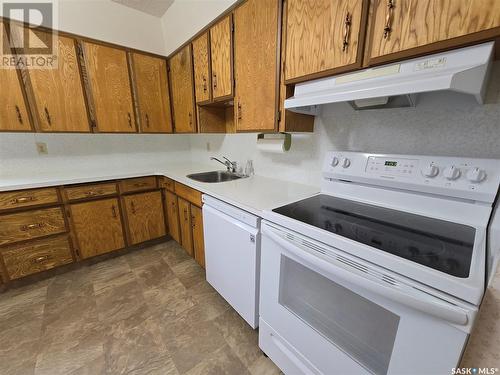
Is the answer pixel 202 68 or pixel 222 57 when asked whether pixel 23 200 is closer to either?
pixel 202 68

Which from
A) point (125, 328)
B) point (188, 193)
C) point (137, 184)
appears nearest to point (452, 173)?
point (188, 193)

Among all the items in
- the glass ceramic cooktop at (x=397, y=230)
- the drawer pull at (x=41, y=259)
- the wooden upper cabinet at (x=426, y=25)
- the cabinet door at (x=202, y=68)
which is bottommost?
the drawer pull at (x=41, y=259)

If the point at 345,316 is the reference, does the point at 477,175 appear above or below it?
above

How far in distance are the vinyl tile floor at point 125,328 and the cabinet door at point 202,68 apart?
169cm

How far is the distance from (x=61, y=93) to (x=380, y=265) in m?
2.67

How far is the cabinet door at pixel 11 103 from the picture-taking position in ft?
5.25

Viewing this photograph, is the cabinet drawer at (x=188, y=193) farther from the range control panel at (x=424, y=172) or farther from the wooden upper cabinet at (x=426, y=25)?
the wooden upper cabinet at (x=426, y=25)

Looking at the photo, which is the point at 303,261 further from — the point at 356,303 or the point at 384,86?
the point at 384,86

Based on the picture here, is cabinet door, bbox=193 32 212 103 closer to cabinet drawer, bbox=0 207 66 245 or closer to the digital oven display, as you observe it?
the digital oven display

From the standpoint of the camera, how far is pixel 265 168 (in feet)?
6.01

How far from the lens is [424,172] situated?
2.96 feet

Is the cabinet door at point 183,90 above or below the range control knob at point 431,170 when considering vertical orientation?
above

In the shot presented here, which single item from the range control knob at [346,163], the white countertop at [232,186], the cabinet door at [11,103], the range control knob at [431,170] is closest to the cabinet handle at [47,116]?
the cabinet door at [11,103]

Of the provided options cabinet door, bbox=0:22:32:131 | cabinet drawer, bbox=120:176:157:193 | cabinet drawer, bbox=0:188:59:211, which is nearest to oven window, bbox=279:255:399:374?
cabinet drawer, bbox=120:176:157:193
